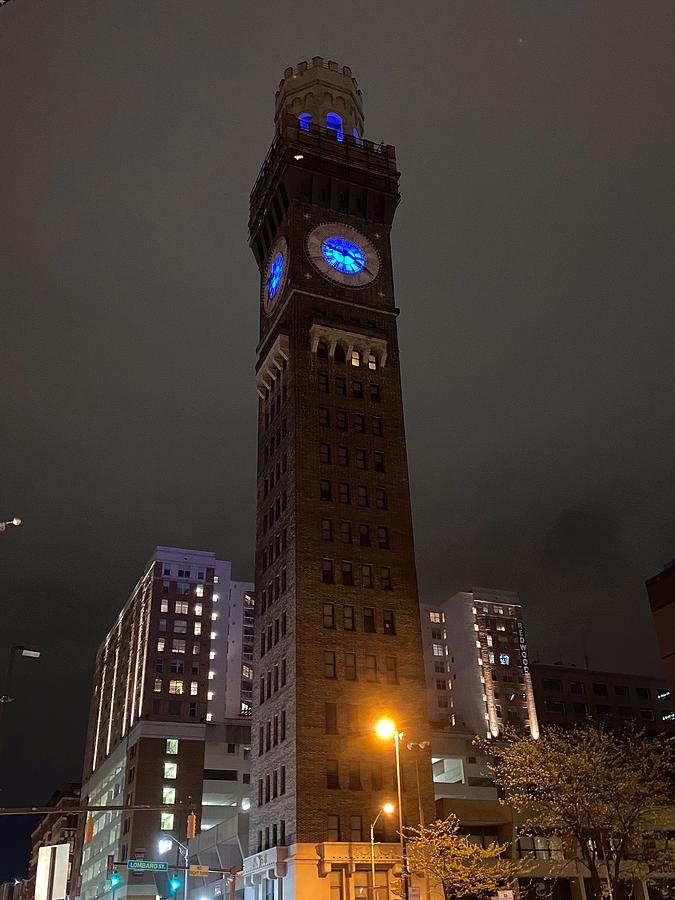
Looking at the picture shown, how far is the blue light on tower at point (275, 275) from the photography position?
86.8 m

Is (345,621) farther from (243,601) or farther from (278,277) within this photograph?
(243,601)

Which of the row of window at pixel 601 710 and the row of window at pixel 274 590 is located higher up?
the row of window at pixel 601 710

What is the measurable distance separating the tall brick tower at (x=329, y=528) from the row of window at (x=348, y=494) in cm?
12

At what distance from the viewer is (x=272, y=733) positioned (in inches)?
2606

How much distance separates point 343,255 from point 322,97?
24748mm

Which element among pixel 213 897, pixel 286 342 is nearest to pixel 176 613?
pixel 213 897

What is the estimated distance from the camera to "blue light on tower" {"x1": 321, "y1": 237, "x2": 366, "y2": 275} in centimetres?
8538

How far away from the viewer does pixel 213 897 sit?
79.6 m

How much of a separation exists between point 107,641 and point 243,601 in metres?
33.5

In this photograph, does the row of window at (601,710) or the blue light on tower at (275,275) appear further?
the row of window at (601,710)

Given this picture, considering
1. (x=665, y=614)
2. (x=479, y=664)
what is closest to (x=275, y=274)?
(x=665, y=614)

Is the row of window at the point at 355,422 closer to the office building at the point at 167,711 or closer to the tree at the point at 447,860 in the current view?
the tree at the point at 447,860

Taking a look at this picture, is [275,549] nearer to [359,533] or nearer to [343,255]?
[359,533]

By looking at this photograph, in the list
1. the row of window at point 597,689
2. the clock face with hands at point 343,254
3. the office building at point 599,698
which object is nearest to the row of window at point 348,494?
the clock face with hands at point 343,254
